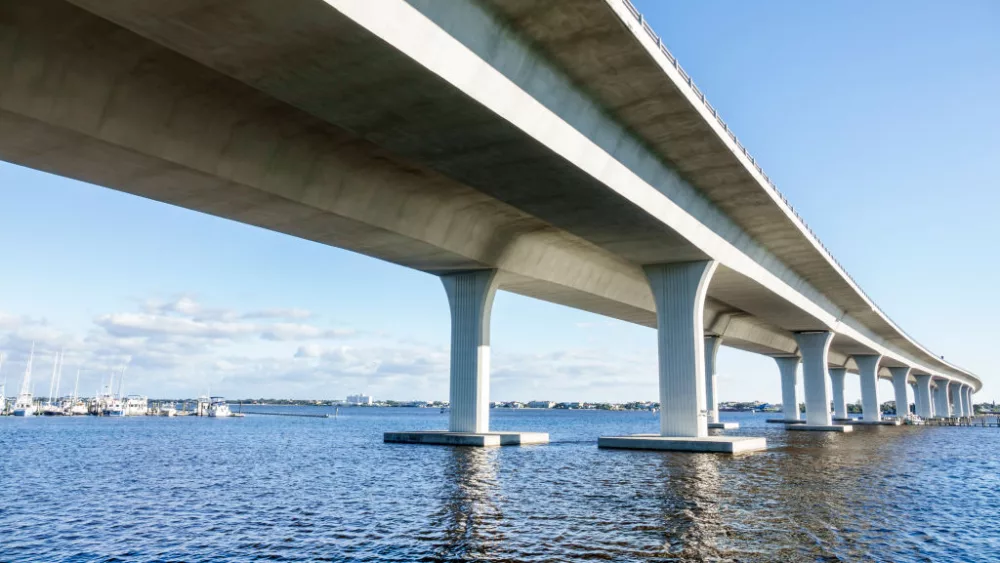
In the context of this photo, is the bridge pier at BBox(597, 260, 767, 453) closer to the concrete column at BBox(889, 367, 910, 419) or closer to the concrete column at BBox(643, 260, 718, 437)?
the concrete column at BBox(643, 260, 718, 437)

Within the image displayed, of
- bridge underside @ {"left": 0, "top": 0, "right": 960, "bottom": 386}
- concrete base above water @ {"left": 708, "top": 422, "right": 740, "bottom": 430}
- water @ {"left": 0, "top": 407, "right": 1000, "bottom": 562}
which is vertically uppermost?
bridge underside @ {"left": 0, "top": 0, "right": 960, "bottom": 386}

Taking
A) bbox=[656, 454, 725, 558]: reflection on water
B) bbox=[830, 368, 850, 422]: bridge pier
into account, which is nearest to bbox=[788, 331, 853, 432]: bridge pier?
bbox=[830, 368, 850, 422]: bridge pier

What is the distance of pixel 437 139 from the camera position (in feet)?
69.8

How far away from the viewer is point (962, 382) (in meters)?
160

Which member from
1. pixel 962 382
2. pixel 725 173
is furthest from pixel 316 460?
pixel 962 382

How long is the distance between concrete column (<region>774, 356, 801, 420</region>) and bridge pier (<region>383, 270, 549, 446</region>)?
75378 mm

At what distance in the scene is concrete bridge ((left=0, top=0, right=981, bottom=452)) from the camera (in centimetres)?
1638

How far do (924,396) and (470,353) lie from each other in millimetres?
125684

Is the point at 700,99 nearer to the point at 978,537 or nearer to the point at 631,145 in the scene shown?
the point at 631,145

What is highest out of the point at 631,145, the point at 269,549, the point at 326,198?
the point at 631,145

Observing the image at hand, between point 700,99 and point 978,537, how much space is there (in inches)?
620

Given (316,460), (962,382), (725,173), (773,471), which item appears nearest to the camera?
(773,471)

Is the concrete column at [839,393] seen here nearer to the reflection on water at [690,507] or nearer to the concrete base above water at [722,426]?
the concrete base above water at [722,426]

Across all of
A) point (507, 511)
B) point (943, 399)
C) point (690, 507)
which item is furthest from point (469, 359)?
point (943, 399)
